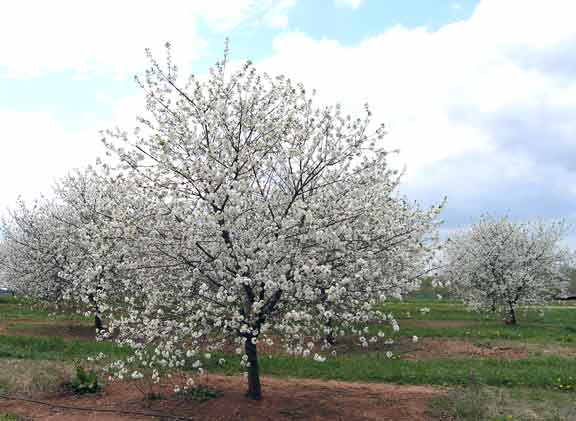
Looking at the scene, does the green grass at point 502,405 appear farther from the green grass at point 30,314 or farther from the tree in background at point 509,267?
the green grass at point 30,314

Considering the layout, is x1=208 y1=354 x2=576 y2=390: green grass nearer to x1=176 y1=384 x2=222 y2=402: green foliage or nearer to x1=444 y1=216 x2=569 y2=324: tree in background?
x1=176 y1=384 x2=222 y2=402: green foliage

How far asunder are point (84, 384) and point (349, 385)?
6841 millimetres

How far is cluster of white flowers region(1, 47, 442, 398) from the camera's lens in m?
9.12

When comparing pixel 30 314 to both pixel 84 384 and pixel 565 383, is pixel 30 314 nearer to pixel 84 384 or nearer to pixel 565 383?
pixel 84 384

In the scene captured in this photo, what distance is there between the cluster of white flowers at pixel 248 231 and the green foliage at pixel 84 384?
268 cm

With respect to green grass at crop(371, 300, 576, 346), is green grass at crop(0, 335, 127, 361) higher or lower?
higher

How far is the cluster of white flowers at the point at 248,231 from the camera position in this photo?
9.12 meters

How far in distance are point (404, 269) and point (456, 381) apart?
17.3 feet

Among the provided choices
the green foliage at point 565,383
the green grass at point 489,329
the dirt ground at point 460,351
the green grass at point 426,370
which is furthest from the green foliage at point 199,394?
the green foliage at point 565,383

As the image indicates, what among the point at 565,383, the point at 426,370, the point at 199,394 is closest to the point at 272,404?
the point at 199,394

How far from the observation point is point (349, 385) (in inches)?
520

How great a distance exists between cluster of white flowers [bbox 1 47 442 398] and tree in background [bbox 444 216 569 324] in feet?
56.6

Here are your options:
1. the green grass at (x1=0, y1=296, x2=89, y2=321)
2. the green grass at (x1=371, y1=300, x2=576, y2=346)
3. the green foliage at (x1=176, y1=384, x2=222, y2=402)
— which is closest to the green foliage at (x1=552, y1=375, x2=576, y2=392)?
the green grass at (x1=371, y1=300, x2=576, y2=346)

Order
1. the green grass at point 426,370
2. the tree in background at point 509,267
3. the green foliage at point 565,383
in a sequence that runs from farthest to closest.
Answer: the tree in background at point 509,267
the green grass at point 426,370
the green foliage at point 565,383
